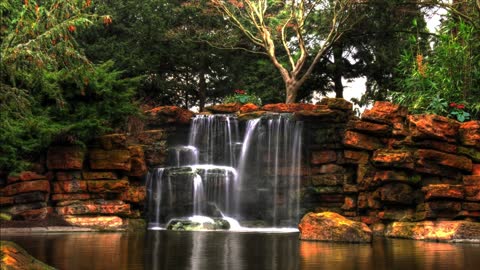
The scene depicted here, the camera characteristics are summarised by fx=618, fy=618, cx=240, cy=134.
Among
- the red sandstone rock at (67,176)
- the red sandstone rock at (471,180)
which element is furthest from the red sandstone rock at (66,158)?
the red sandstone rock at (471,180)

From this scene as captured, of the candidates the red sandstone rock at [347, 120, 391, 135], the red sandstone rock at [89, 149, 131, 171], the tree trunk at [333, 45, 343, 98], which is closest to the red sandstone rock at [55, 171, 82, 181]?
the red sandstone rock at [89, 149, 131, 171]

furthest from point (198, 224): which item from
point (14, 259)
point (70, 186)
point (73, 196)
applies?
point (14, 259)

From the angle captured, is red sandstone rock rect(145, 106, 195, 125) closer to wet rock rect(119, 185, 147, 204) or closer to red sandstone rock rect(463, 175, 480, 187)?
wet rock rect(119, 185, 147, 204)

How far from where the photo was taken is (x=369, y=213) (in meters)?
20.5

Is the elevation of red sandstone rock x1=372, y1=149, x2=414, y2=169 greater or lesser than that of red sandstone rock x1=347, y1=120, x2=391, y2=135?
lesser

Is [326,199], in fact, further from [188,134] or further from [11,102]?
[11,102]

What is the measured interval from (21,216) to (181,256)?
8.89 m

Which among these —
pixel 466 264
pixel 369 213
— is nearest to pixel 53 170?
pixel 369 213

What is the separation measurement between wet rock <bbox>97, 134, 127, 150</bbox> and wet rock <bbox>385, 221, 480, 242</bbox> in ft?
30.3

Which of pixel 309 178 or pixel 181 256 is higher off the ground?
pixel 309 178

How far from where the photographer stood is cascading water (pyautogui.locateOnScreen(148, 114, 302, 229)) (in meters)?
22.6

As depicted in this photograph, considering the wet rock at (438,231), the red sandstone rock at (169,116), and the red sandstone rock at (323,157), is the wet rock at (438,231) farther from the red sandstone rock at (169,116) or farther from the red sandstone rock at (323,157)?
the red sandstone rock at (169,116)

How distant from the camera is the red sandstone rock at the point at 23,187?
18797 millimetres

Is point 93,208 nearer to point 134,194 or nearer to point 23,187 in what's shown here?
point 134,194
